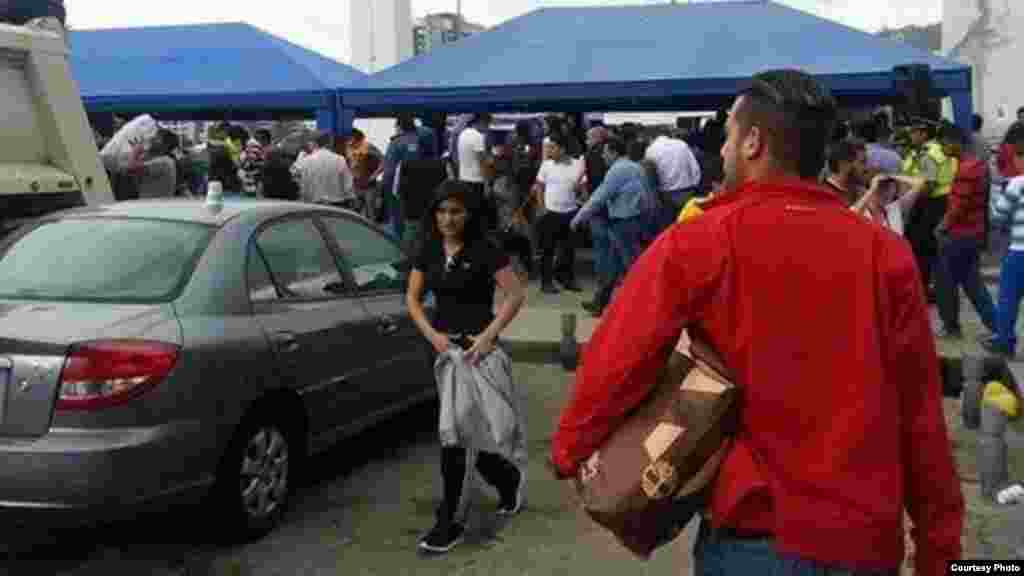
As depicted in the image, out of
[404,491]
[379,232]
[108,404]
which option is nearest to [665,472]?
[108,404]

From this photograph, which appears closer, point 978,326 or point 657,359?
point 657,359

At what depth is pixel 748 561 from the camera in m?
2.05

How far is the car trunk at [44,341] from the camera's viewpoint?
173 inches

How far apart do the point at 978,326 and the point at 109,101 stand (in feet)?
40.6

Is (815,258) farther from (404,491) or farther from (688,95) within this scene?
(688,95)

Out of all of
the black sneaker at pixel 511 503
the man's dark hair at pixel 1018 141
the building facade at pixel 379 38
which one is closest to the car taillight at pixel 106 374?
the black sneaker at pixel 511 503

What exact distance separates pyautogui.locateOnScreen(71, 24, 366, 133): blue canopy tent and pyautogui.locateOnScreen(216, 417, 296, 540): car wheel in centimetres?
1061

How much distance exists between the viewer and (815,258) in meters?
2.00

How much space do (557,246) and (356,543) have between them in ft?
28.7

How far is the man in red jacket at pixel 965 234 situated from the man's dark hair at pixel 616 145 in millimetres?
3859

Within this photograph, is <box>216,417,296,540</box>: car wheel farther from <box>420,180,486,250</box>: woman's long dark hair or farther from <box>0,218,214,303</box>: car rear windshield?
<box>420,180,486,250</box>: woman's long dark hair

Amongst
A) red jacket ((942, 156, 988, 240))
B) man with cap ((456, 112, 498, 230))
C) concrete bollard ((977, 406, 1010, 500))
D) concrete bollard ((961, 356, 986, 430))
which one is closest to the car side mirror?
concrete bollard ((977, 406, 1010, 500))

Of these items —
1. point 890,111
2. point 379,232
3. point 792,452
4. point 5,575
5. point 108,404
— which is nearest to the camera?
point 792,452

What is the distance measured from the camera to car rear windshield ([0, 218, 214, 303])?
497 centimetres
